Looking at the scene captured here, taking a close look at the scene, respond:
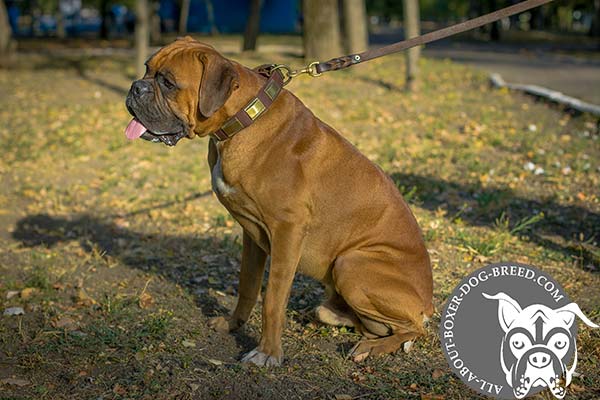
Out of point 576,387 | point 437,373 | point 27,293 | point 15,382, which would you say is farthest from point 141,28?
point 576,387

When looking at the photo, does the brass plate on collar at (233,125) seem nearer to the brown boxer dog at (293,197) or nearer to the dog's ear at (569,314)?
the brown boxer dog at (293,197)

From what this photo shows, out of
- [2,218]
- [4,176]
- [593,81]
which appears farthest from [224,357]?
[593,81]

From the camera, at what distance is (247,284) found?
4.75 m

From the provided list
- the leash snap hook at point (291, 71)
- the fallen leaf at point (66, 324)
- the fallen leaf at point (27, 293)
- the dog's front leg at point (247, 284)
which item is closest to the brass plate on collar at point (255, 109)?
the leash snap hook at point (291, 71)

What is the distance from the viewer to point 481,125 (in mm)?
11039

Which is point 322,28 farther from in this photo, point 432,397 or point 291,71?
point 432,397

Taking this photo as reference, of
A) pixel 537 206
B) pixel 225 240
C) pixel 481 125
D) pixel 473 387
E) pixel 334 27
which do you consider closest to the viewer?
pixel 473 387

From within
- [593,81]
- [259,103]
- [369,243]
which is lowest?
[593,81]

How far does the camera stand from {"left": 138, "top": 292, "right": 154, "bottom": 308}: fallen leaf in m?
5.28

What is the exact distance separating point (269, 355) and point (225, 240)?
2476 millimetres

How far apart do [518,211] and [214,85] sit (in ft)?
14.6

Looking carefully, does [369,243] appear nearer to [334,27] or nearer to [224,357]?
[224,357]

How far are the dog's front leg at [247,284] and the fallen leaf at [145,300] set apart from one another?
0.62m

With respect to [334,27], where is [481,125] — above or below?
below
